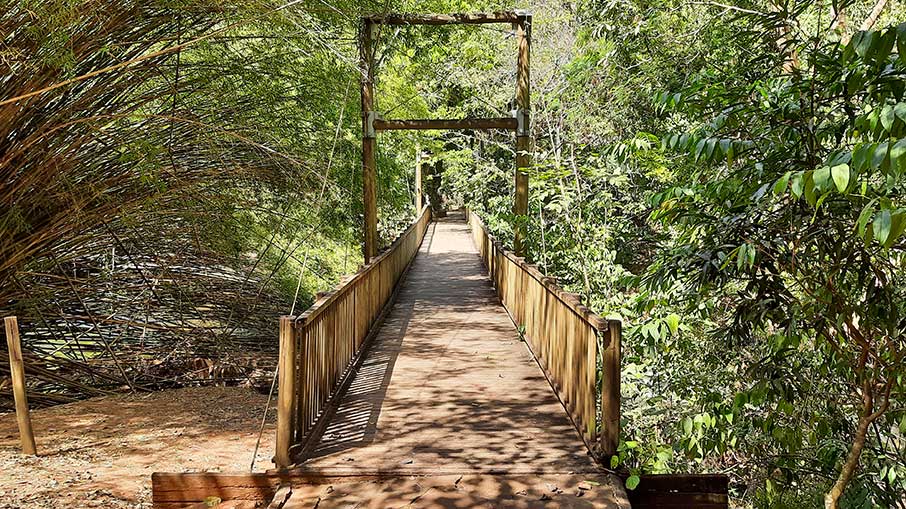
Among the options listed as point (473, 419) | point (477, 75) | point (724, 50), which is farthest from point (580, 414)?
point (477, 75)

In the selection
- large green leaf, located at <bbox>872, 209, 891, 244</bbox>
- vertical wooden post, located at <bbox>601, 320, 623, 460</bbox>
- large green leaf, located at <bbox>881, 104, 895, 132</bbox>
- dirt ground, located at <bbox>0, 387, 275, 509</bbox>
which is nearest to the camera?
large green leaf, located at <bbox>872, 209, 891, 244</bbox>

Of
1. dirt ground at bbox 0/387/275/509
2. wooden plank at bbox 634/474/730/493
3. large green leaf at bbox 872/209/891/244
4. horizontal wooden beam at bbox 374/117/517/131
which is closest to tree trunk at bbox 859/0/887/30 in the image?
horizontal wooden beam at bbox 374/117/517/131

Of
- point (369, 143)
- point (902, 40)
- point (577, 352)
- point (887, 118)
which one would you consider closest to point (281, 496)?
point (577, 352)

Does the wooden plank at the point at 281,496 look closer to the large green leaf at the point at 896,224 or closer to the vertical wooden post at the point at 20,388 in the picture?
the vertical wooden post at the point at 20,388

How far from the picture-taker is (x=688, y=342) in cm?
602

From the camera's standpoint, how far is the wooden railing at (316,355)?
13.5ft

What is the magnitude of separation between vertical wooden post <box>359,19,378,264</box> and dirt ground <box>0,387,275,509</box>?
3.98m

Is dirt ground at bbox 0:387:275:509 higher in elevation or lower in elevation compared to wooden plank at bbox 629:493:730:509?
lower

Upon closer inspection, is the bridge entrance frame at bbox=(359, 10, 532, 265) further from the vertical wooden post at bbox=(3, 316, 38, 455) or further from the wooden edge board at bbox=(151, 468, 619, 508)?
the wooden edge board at bbox=(151, 468, 619, 508)

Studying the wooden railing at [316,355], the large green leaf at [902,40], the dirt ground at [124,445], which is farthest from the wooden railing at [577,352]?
the large green leaf at [902,40]

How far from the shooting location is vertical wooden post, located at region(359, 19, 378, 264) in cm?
987

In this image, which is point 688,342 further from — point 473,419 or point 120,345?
point 120,345

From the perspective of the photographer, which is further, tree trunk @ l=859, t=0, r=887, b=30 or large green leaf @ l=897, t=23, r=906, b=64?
tree trunk @ l=859, t=0, r=887, b=30

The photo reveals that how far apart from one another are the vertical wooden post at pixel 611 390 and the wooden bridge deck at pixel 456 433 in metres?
0.15
